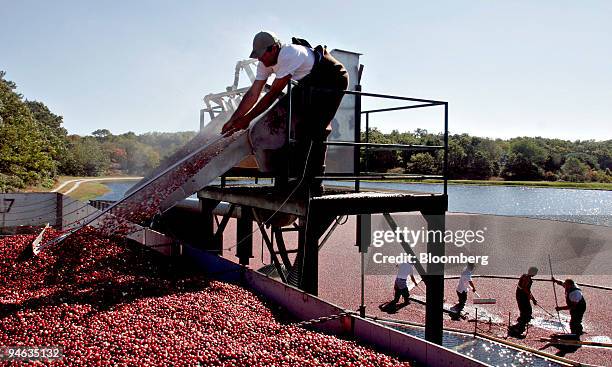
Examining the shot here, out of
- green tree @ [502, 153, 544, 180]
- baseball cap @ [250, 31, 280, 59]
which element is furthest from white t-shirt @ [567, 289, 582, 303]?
green tree @ [502, 153, 544, 180]

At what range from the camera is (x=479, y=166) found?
7788cm

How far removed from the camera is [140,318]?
3.45m

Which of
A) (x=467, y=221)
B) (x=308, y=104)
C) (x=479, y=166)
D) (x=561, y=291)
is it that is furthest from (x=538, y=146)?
(x=308, y=104)

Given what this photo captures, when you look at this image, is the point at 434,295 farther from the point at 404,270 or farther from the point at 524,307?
the point at 524,307

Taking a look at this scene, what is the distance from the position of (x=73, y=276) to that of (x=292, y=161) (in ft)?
7.96

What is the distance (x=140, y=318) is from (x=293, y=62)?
2.63 m

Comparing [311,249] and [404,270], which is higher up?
[311,249]

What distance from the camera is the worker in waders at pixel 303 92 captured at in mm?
4355

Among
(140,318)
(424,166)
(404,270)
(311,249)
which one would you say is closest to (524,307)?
(404,270)

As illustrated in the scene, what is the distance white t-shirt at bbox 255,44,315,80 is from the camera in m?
4.32

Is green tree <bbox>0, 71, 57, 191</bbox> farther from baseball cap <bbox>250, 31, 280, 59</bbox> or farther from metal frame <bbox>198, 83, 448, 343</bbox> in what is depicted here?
baseball cap <bbox>250, 31, 280, 59</bbox>

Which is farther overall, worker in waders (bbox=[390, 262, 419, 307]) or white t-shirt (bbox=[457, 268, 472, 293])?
white t-shirt (bbox=[457, 268, 472, 293])

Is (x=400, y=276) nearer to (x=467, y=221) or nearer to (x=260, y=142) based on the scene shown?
(x=260, y=142)

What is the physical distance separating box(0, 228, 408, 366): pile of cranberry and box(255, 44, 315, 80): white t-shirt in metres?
2.15
